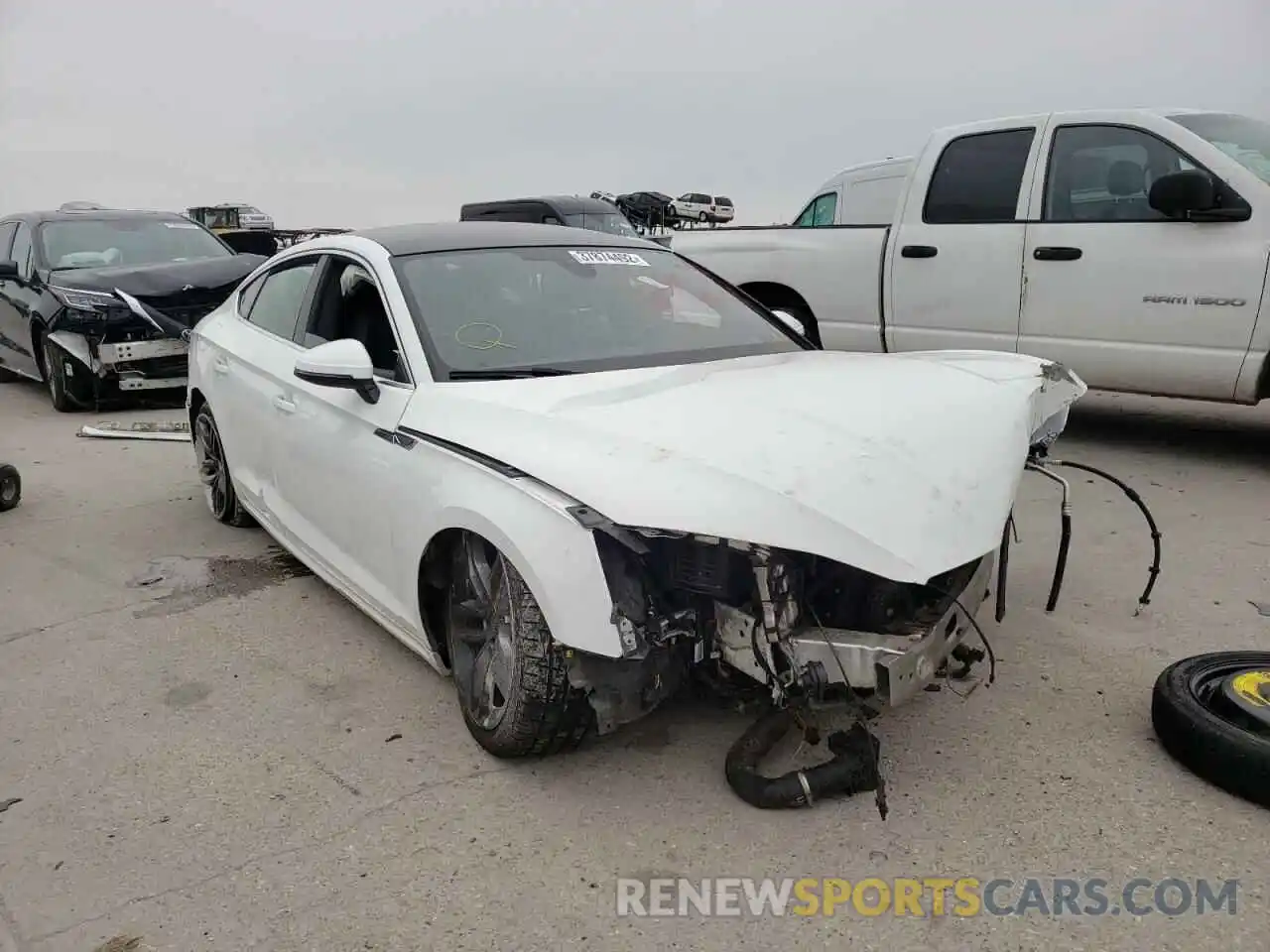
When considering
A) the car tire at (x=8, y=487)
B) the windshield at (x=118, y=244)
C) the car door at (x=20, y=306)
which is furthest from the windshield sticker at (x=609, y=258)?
the car door at (x=20, y=306)

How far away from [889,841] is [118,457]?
6.32 m

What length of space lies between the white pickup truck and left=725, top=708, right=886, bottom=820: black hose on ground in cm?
409

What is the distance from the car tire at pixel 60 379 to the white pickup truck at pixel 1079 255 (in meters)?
6.05

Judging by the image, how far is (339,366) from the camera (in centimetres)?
325

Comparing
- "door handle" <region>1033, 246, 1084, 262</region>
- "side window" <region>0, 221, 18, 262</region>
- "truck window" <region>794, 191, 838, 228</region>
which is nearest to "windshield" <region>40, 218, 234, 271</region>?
"side window" <region>0, 221, 18, 262</region>

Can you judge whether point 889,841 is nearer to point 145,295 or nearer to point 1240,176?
point 1240,176

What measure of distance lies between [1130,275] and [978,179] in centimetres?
122

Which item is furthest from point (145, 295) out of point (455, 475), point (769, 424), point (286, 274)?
point (769, 424)

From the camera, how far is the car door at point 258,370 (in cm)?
425

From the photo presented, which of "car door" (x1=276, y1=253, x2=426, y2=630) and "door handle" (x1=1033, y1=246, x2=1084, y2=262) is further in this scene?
"door handle" (x1=1033, y1=246, x2=1084, y2=262)

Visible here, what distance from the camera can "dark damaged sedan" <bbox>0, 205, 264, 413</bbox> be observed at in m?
8.55

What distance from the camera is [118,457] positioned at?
7.12 meters

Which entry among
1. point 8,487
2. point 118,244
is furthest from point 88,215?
point 8,487

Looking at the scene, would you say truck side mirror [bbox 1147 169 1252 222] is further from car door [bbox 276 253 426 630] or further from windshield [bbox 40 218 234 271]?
windshield [bbox 40 218 234 271]
